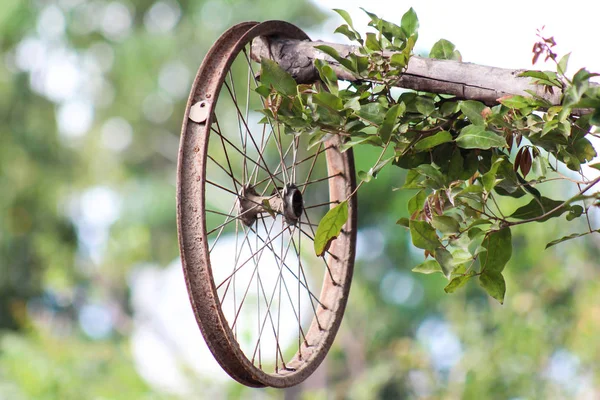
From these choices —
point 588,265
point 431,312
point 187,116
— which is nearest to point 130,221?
point 431,312

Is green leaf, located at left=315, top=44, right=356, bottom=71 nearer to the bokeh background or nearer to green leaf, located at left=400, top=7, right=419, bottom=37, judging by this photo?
green leaf, located at left=400, top=7, right=419, bottom=37

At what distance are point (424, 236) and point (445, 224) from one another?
0.09 feet

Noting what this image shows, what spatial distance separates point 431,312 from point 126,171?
65.0 inches

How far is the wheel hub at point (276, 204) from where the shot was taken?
62 cm

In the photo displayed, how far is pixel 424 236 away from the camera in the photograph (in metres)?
0.58

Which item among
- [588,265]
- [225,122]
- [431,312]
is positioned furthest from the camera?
[431,312]

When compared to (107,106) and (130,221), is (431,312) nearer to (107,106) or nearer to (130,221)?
(130,221)

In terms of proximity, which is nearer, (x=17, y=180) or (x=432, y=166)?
(x=432, y=166)

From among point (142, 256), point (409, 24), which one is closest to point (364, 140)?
point (409, 24)

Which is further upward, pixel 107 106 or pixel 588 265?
pixel 107 106

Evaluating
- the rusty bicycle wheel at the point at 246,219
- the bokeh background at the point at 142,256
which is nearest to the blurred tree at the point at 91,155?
the bokeh background at the point at 142,256

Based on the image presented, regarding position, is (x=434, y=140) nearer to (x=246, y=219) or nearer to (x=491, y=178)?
(x=491, y=178)

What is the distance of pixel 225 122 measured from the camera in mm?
3158

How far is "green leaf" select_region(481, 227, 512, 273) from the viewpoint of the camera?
0.60 m
